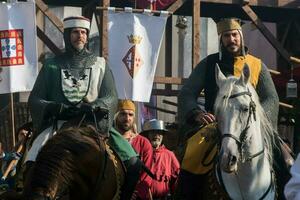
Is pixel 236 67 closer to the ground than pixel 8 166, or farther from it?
farther from it

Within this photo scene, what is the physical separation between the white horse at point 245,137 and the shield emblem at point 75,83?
1276 mm

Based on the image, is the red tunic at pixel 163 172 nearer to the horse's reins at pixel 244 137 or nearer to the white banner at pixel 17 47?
the white banner at pixel 17 47

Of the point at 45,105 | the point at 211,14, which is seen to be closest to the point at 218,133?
the point at 45,105

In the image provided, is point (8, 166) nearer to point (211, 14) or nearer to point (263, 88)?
point (263, 88)

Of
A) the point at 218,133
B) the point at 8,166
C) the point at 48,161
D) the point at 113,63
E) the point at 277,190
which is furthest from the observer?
the point at 113,63

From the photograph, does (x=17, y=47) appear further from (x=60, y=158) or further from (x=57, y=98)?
(x=60, y=158)

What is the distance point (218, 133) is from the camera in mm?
7738

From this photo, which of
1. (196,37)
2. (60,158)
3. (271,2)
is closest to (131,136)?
(60,158)

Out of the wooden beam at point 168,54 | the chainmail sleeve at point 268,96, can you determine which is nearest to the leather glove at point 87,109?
the chainmail sleeve at point 268,96

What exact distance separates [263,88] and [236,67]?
362 millimetres

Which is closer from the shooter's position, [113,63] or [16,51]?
[16,51]

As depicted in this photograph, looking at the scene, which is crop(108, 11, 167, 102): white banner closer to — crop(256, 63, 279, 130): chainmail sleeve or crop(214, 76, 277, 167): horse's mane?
crop(256, 63, 279, 130): chainmail sleeve

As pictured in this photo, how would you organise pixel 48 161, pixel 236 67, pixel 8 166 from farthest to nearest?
pixel 8 166 < pixel 236 67 < pixel 48 161

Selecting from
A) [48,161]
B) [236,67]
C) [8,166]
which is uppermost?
[236,67]
